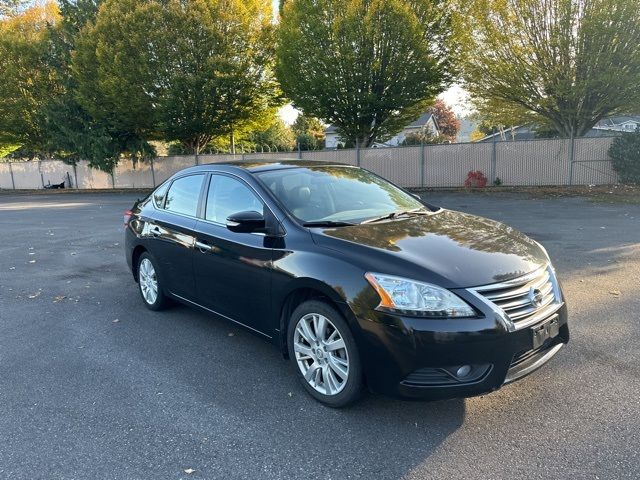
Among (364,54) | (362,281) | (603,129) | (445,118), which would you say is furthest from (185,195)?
(445,118)

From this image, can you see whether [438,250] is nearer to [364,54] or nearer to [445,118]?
[364,54]

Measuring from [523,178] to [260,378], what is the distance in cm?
1910

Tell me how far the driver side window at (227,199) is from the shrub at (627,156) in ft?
58.2

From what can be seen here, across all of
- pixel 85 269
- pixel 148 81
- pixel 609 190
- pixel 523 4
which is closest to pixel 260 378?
pixel 85 269

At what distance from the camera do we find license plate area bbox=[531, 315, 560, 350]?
2.94m

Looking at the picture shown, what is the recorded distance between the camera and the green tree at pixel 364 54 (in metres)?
19.7

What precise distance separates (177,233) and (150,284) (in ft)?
3.39

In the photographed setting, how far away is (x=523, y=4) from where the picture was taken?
17.7 meters

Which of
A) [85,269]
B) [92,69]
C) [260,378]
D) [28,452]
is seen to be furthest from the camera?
[92,69]

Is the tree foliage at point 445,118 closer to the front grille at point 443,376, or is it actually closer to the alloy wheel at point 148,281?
the alloy wheel at point 148,281

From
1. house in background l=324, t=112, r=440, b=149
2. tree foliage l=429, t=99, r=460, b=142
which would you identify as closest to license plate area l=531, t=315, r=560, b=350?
house in background l=324, t=112, r=440, b=149

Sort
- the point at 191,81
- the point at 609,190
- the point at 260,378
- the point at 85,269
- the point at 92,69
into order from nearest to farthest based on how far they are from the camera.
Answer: the point at 260,378
the point at 85,269
the point at 609,190
the point at 191,81
the point at 92,69

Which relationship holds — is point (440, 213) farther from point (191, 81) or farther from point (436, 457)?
point (191, 81)

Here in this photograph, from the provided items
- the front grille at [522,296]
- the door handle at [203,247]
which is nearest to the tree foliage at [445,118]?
the door handle at [203,247]
